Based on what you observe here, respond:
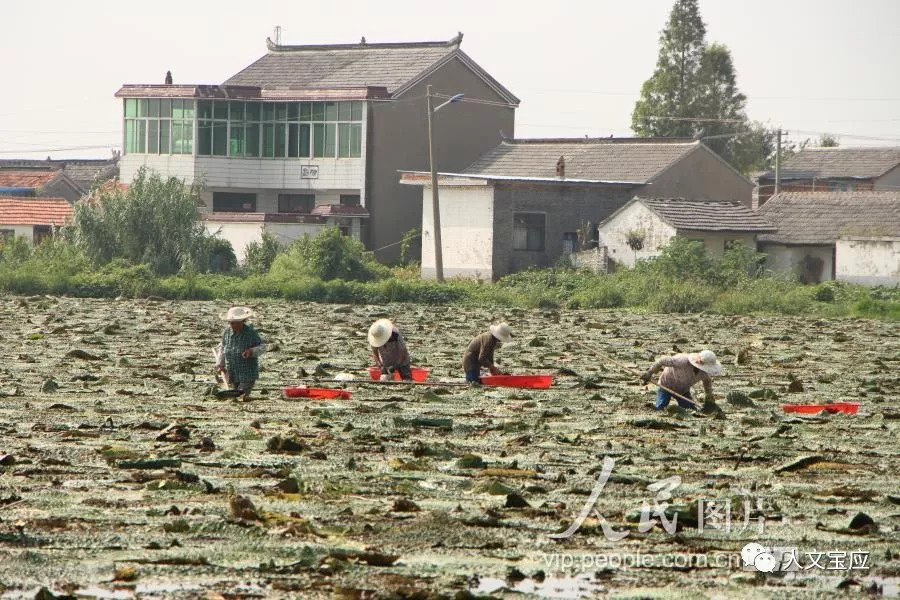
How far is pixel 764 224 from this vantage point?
4628 centimetres

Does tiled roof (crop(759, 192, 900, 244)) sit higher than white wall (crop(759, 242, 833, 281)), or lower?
higher

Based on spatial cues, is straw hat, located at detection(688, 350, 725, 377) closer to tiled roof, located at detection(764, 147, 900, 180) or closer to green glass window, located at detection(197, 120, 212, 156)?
green glass window, located at detection(197, 120, 212, 156)

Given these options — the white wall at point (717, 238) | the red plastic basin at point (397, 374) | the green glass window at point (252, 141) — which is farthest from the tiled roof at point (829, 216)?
the red plastic basin at point (397, 374)

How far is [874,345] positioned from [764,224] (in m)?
20.8

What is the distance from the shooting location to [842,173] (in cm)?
7062

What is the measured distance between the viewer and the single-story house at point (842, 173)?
6906 cm

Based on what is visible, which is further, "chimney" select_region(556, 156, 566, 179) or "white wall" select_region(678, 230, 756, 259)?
"chimney" select_region(556, 156, 566, 179)

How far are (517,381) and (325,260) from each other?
85.6ft

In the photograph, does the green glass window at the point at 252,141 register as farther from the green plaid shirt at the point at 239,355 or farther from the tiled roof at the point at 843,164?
the green plaid shirt at the point at 239,355

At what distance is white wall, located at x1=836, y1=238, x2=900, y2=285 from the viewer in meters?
44.2

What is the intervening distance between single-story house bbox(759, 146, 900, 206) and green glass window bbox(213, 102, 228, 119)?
26.0 m

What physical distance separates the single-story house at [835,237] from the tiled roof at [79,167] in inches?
1394

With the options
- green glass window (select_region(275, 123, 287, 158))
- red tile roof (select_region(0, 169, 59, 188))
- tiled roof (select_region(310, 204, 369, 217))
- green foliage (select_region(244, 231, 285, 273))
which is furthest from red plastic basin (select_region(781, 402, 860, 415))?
red tile roof (select_region(0, 169, 59, 188))

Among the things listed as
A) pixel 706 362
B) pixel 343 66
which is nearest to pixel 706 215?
pixel 343 66
